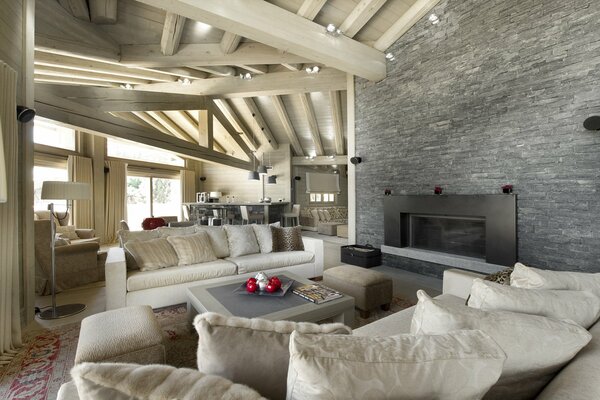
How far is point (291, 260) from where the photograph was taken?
13.1 ft

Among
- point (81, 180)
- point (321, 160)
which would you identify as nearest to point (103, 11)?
point (81, 180)

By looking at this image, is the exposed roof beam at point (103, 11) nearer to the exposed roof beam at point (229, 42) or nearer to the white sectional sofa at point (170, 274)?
the exposed roof beam at point (229, 42)

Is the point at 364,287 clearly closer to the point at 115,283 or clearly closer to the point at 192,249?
the point at 192,249

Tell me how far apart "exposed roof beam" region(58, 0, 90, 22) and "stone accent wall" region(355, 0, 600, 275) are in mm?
4655

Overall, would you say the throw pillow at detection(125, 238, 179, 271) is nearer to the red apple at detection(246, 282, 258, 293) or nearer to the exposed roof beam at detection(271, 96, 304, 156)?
the red apple at detection(246, 282, 258, 293)

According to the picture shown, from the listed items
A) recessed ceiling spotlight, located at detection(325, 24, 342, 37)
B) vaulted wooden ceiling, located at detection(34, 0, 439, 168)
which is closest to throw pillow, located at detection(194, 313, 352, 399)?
vaulted wooden ceiling, located at detection(34, 0, 439, 168)

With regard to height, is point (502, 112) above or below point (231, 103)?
below

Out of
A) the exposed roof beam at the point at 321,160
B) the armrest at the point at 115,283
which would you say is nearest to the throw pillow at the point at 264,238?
the armrest at the point at 115,283

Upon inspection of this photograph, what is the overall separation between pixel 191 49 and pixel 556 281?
5349mm

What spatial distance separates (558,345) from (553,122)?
3.36 m

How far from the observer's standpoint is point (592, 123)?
9.64 feet

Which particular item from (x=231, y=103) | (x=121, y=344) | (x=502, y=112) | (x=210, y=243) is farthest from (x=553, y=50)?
(x=231, y=103)

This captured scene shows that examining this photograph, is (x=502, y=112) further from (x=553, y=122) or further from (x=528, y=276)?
(x=528, y=276)

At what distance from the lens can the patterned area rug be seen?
1933 mm
